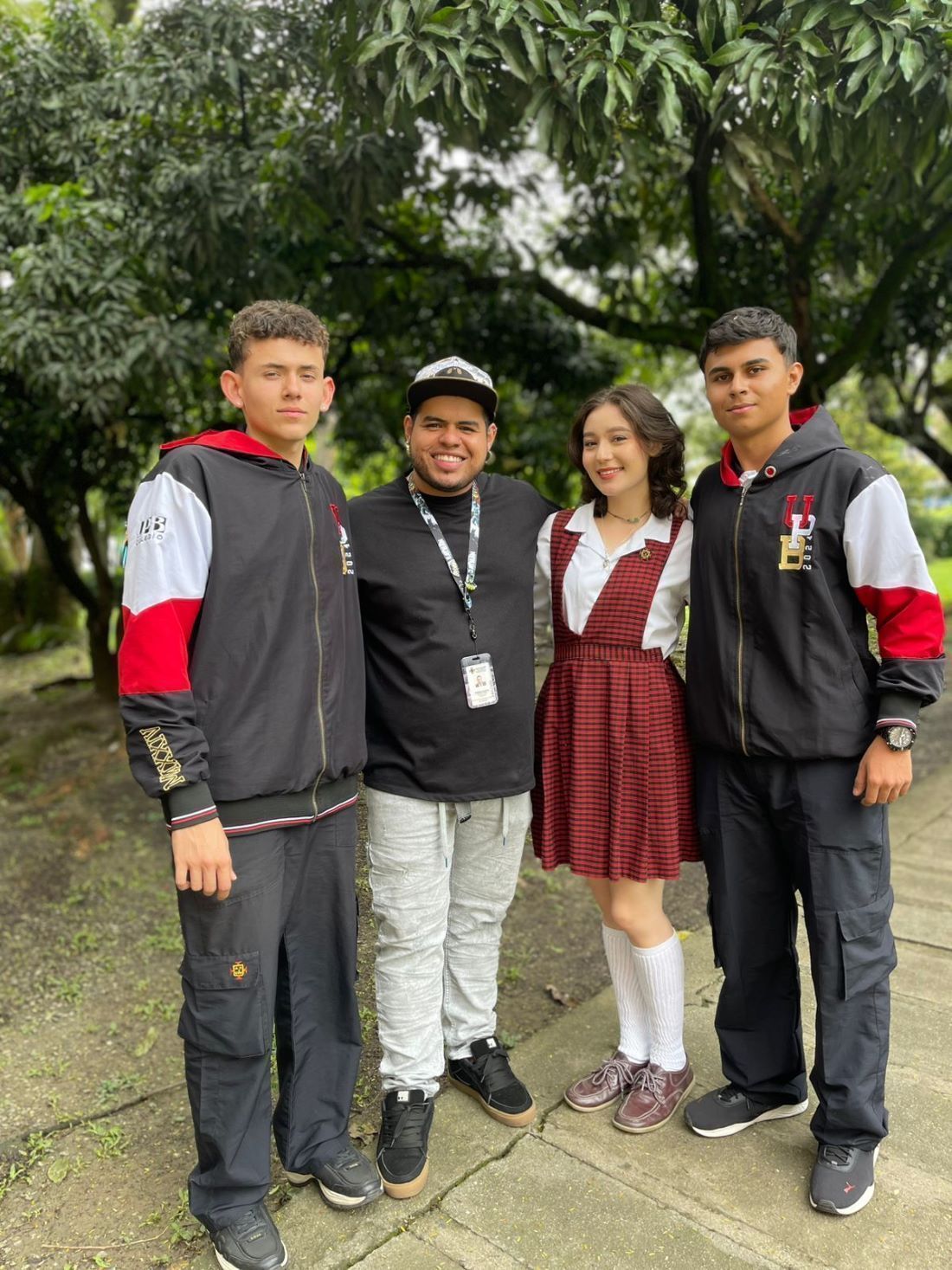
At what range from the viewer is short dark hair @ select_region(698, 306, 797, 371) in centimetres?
236

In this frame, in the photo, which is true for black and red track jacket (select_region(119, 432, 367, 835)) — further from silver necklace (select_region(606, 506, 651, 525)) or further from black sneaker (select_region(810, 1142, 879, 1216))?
black sneaker (select_region(810, 1142, 879, 1216))

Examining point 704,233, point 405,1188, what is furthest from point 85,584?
point 405,1188

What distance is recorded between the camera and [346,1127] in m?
2.48

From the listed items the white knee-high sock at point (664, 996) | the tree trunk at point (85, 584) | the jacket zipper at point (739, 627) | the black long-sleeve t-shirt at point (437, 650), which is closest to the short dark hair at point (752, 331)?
the jacket zipper at point (739, 627)

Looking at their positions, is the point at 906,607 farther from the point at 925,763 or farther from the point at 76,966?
the point at 925,763

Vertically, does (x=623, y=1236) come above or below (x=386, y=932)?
below

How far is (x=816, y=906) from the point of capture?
2340mm

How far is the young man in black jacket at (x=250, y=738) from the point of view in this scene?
6.78ft

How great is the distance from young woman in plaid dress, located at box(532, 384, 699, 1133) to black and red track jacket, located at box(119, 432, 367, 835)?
606 millimetres

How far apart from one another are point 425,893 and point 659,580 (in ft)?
3.34

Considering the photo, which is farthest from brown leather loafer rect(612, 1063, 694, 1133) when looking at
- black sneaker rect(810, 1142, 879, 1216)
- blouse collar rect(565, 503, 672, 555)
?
blouse collar rect(565, 503, 672, 555)

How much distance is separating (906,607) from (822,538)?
0.79 ft

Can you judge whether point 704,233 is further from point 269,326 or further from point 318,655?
point 318,655

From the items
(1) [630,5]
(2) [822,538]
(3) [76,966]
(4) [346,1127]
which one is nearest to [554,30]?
(1) [630,5]
